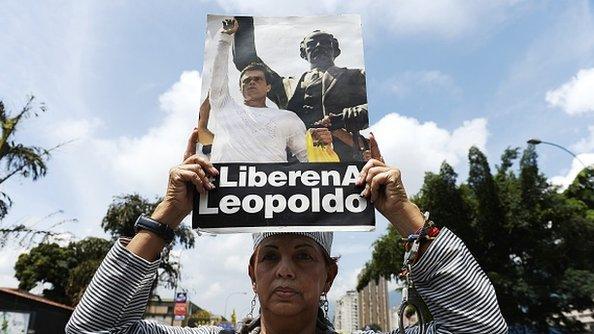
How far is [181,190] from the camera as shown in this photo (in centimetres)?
202

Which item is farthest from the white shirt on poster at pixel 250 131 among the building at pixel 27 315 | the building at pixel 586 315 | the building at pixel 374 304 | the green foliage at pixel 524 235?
the building at pixel 374 304

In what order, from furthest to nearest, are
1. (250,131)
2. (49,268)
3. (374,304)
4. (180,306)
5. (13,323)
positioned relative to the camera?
(374,304) → (49,268) → (180,306) → (13,323) → (250,131)

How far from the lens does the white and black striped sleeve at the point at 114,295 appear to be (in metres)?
1.91

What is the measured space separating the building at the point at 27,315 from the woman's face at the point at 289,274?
47.0ft

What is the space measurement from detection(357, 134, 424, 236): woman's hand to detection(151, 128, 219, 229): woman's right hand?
0.66 m

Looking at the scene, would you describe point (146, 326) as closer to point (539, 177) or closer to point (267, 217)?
point (267, 217)

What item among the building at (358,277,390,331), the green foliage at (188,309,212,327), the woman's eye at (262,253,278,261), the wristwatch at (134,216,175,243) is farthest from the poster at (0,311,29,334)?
the building at (358,277,390,331)

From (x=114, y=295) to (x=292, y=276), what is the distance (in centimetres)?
71

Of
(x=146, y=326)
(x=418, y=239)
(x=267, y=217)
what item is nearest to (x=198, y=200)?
(x=267, y=217)

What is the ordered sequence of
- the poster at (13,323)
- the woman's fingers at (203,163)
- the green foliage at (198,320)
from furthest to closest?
the green foliage at (198,320)
the poster at (13,323)
the woman's fingers at (203,163)

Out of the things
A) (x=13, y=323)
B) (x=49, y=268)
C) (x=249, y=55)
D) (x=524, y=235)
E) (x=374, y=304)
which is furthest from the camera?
(x=374, y=304)

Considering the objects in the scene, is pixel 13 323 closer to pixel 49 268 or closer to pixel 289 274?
pixel 289 274

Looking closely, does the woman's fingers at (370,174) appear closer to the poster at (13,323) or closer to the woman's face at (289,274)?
the woman's face at (289,274)

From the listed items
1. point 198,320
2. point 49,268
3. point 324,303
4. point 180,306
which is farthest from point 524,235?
point 49,268
